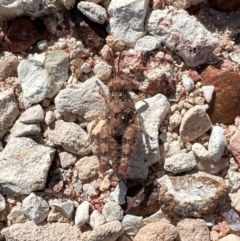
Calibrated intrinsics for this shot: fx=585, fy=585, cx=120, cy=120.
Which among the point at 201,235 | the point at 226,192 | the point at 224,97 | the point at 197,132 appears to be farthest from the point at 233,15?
the point at 201,235

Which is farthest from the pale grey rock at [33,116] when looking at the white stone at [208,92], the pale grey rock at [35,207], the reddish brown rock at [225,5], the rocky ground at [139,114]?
the reddish brown rock at [225,5]

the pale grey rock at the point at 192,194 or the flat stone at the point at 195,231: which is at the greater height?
the pale grey rock at the point at 192,194

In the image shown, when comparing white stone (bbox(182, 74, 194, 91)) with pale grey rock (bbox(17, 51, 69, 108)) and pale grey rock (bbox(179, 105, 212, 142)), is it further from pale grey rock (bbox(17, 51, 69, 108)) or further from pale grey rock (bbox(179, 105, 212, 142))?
pale grey rock (bbox(17, 51, 69, 108))

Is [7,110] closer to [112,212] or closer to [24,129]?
[24,129]

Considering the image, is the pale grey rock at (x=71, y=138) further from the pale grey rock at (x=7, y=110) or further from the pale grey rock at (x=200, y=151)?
the pale grey rock at (x=200, y=151)

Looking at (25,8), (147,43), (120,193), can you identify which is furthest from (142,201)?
(25,8)

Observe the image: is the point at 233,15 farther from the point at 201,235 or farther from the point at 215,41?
the point at 201,235

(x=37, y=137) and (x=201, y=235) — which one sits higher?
(x=37, y=137)
